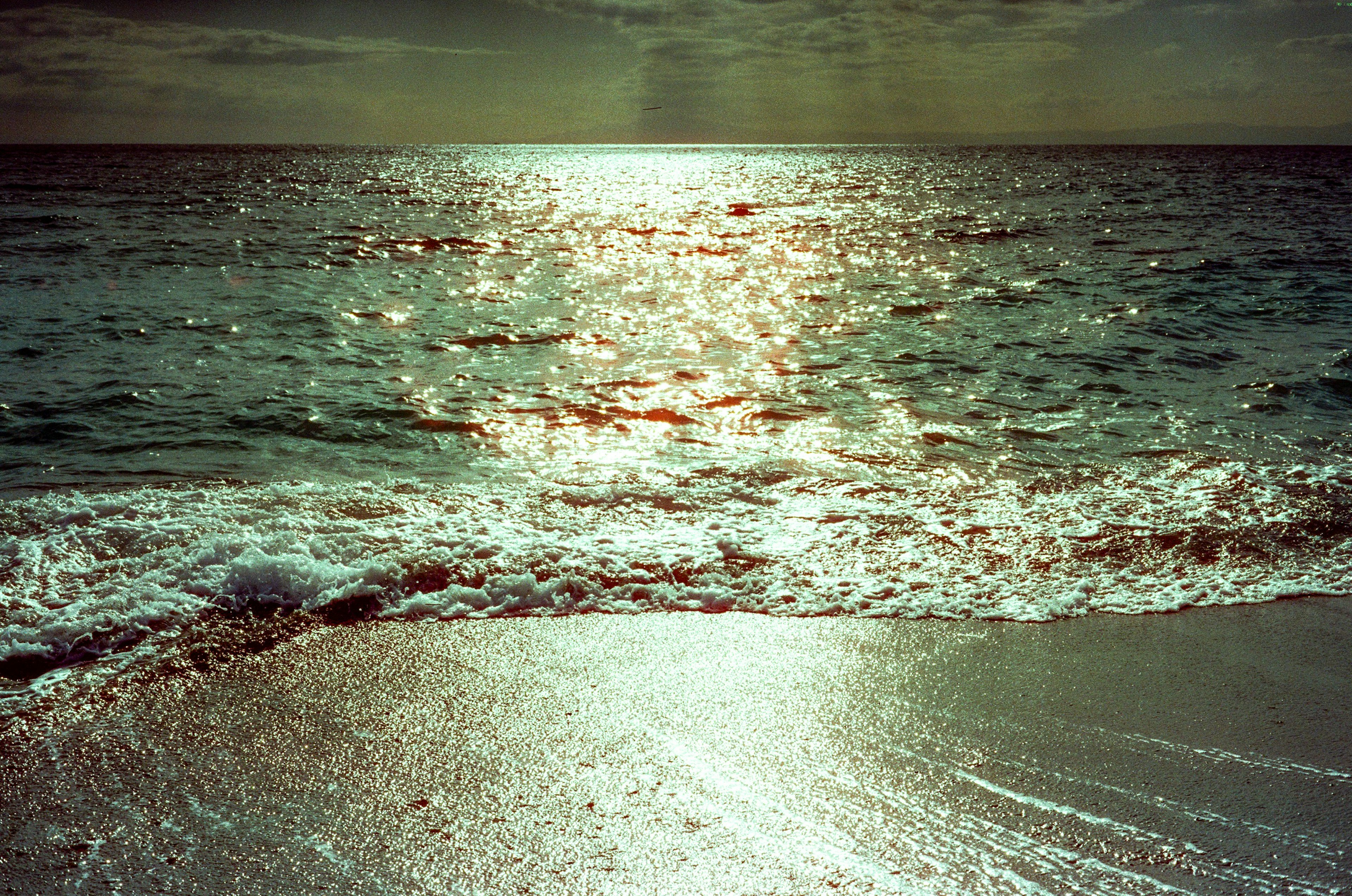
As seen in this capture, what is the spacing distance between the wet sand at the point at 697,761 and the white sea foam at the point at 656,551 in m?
0.26

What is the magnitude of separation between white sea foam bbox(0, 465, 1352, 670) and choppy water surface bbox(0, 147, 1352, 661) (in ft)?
0.08

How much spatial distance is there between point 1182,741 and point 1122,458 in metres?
4.06

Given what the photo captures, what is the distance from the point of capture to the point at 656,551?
5031mm

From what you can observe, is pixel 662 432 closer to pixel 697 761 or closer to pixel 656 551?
pixel 656 551

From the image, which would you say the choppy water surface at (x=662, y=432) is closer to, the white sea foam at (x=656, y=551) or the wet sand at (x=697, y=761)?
the white sea foam at (x=656, y=551)

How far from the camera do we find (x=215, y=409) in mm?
8328

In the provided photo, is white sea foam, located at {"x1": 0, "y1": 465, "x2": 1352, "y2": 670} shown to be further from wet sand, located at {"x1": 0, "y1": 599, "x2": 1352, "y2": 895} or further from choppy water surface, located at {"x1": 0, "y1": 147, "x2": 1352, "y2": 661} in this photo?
wet sand, located at {"x1": 0, "y1": 599, "x2": 1352, "y2": 895}

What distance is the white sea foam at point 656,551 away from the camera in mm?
4441

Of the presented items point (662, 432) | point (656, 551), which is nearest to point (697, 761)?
point (656, 551)

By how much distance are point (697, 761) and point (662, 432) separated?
4.61 m

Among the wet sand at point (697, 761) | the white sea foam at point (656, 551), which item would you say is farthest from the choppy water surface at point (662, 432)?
the wet sand at point (697, 761)

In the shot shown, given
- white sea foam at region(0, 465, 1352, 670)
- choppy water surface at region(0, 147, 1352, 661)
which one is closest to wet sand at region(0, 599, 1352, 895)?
white sea foam at region(0, 465, 1352, 670)

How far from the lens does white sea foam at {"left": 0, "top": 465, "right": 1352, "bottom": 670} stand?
175 inches

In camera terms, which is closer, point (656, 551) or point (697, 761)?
point (697, 761)
